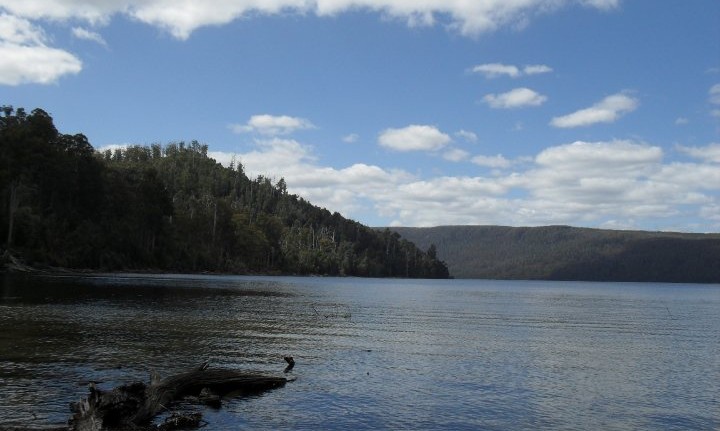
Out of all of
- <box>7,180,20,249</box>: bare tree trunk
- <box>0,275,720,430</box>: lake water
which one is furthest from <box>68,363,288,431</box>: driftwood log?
<box>7,180,20,249</box>: bare tree trunk

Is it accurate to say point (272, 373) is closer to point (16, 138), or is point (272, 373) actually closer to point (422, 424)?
point (422, 424)

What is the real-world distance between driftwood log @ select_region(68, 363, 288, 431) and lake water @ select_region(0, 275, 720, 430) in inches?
43.1

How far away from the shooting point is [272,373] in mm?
30953

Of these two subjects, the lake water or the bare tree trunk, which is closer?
the lake water

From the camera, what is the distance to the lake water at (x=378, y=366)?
23562 millimetres

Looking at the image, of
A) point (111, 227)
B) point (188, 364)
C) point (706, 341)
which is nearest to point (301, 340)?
point (188, 364)

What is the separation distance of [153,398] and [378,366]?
15.5 meters

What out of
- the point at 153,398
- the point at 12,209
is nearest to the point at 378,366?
the point at 153,398

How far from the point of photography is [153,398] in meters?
21.7

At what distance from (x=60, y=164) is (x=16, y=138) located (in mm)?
14789

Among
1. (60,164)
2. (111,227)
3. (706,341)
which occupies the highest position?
(60,164)

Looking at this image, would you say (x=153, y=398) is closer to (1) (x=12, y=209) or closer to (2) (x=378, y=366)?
(2) (x=378, y=366)

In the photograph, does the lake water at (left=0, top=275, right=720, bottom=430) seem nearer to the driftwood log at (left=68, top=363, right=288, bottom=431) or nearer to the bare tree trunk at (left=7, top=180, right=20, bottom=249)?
the driftwood log at (left=68, top=363, right=288, bottom=431)

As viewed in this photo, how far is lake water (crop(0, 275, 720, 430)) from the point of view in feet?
77.3
